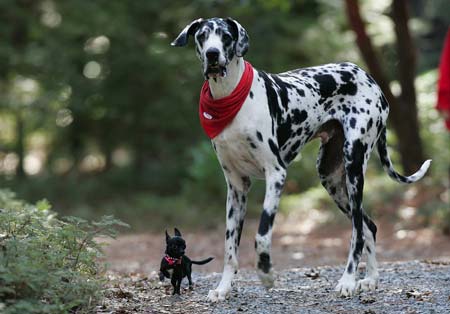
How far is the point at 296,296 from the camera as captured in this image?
674 cm

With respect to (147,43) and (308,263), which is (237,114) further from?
(147,43)

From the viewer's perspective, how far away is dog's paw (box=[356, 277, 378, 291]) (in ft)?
22.2

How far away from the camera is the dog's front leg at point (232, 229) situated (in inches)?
257

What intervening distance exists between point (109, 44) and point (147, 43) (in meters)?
1.05

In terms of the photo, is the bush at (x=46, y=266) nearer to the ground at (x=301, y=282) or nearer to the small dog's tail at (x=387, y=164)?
the ground at (x=301, y=282)

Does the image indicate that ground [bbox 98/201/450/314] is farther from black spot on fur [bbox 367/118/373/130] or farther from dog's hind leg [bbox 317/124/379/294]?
black spot on fur [bbox 367/118/373/130]

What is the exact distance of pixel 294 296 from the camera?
6.73 metres

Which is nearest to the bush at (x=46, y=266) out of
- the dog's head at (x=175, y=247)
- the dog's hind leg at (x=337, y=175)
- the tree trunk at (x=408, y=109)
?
the dog's head at (x=175, y=247)

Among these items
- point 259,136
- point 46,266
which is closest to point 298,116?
point 259,136

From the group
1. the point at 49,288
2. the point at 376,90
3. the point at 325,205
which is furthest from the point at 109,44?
the point at 49,288

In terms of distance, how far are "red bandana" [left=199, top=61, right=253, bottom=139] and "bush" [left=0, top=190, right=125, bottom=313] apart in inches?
44.4

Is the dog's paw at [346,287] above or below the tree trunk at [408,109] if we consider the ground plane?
below

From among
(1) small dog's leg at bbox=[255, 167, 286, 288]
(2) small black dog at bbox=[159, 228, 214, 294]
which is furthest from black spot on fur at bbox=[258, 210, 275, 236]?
(2) small black dog at bbox=[159, 228, 214, 294]

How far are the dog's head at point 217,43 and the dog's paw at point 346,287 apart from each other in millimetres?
2111
